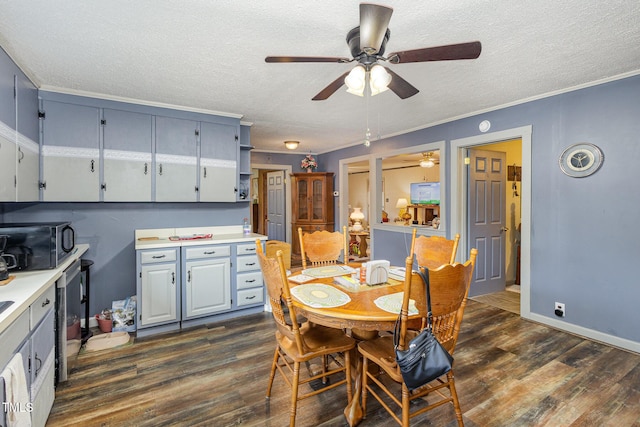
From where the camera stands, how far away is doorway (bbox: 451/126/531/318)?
3400 mm

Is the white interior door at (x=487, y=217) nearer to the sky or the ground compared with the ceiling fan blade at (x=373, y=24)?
nearer to the ground

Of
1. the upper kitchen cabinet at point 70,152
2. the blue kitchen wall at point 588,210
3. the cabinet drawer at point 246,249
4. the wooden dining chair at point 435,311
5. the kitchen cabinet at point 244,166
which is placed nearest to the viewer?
the wooden dining chair at point 435,311

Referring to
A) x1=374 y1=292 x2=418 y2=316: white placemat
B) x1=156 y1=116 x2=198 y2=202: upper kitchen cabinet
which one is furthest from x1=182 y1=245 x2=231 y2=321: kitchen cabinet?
x1=374 y1=292 x2=418 y2=316: white placemat

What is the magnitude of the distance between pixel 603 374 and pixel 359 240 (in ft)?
15.5

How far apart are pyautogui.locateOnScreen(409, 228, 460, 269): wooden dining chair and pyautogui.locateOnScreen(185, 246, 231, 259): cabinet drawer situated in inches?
77.5

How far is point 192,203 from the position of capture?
384cm

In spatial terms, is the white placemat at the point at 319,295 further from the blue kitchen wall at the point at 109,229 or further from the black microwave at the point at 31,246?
the blue kitchen wall at the point at 109,229

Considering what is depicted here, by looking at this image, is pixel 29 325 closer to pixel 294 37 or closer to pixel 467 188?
pixel 294 37

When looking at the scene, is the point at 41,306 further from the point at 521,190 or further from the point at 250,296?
the point at 521,190

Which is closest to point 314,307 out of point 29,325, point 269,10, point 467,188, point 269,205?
point 29,325

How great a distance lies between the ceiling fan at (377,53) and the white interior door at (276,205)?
484cm

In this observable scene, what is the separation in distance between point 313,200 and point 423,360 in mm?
5092

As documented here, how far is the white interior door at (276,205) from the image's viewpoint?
676 centimetres

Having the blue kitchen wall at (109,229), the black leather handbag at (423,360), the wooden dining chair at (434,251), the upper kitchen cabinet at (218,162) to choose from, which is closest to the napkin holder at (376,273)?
the wooden dining chair at (434,251)
